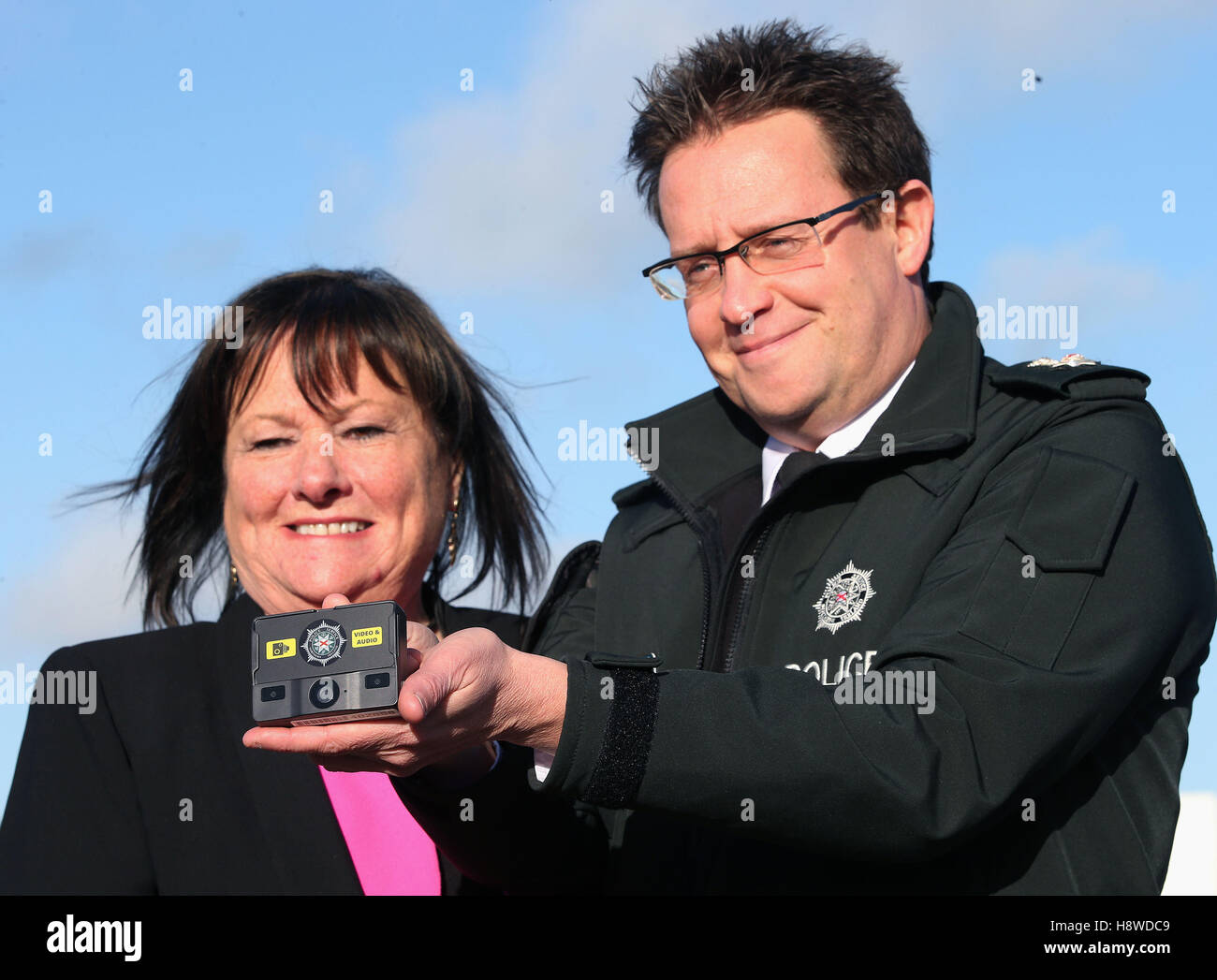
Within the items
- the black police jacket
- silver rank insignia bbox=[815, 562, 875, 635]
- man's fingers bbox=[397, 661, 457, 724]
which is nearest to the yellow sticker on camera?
man's fingers bbox=[397, 661, 457, 724]

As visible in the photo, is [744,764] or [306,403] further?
[306,403]

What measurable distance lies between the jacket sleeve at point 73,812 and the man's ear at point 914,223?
2992 millimetres

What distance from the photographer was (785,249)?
4.19 metres

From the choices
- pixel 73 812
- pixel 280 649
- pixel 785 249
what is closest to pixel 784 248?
pixel 785 249

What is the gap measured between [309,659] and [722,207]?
1901mm

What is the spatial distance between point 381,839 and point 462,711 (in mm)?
1923

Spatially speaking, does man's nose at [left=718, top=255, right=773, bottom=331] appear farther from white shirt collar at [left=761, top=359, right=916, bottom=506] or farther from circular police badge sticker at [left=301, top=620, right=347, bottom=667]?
circular police badge sticker at [left=301, top=620, right=347, bottom=667]

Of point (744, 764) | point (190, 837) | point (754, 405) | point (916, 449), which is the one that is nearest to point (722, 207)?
point (754, 405)

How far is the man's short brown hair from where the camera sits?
431 cm

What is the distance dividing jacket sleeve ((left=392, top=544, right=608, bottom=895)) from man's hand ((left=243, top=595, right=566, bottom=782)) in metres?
0.61

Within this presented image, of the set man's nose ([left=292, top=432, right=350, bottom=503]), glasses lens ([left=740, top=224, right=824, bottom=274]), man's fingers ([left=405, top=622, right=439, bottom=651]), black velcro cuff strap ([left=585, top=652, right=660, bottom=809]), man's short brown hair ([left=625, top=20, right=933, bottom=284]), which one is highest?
man's short brown hair ([left=625, top=20, right=933, bottom=284])

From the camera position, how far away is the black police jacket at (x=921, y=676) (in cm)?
302

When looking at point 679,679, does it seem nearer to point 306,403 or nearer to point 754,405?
point 754,405

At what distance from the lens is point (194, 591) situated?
560cm
